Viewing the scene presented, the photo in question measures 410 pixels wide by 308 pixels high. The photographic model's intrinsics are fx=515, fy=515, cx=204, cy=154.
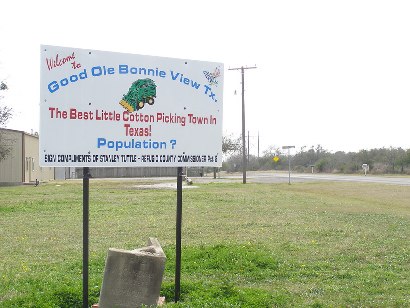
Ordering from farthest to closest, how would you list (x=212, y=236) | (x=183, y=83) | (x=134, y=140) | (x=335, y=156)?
(x=335, y=156) < (x=212, y=236) < (x=183, y=83) < (x=134, y=140)

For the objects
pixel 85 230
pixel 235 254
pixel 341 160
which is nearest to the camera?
pixel 85 230

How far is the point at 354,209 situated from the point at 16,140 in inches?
1252

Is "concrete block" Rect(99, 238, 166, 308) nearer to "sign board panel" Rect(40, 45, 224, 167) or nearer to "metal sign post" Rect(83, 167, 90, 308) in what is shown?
"metal sign post" Rect(83, 167, 90, 308)

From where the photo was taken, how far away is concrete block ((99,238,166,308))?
525 centimetres

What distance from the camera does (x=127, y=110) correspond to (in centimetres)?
538

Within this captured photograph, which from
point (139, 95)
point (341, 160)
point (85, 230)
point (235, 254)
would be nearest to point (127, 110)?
point (139, 95)

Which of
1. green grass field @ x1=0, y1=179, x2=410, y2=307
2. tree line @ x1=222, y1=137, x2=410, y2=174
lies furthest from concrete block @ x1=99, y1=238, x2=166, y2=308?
tree line @ x1=222, y1=137, x2=410, y2=174

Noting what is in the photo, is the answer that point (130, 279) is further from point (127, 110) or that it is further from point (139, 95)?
point (139, 95)

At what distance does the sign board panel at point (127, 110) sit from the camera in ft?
16.8

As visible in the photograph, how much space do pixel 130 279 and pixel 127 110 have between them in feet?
5.71

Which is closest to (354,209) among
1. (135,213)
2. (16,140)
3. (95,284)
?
(135,213)

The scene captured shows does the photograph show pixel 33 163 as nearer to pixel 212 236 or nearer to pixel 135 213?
pixel 135 213

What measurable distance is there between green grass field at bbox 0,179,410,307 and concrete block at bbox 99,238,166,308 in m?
0.40

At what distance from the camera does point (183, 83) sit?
575 centimetres
